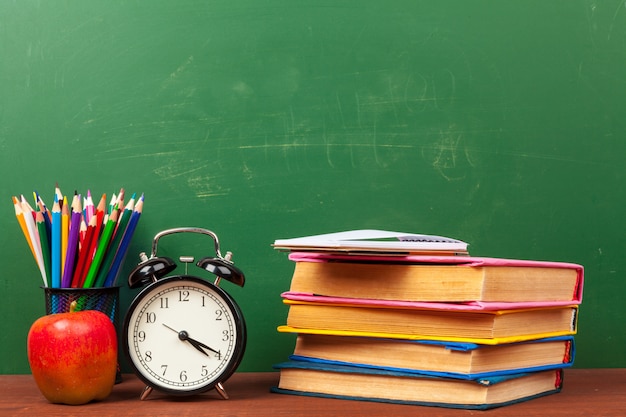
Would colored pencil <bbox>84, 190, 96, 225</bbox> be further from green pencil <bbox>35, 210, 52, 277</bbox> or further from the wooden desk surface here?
the wooden desk surface

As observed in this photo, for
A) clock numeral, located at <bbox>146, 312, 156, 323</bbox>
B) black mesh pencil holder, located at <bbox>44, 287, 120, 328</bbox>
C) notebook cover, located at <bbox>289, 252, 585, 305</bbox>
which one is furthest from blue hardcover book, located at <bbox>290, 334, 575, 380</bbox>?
black mesh pencil holder, located at <bbox>44, 287, 120, 328</bbox>

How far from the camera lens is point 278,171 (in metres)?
1.50

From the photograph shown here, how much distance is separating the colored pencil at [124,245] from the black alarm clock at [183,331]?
0.52 ft

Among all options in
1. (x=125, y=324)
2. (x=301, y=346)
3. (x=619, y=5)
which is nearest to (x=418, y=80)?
(x=619, y=5)

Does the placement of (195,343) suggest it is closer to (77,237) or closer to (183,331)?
(183,331)

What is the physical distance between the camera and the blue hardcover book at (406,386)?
3.72 ft

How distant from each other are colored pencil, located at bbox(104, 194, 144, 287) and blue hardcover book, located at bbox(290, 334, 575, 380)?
13.7 inches

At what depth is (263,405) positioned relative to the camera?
1.15 m

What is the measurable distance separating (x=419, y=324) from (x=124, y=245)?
532mm

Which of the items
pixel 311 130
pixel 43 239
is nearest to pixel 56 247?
pixel 43 239

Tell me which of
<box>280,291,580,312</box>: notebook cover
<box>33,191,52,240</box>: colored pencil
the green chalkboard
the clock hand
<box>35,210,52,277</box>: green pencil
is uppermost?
the green chalkboard

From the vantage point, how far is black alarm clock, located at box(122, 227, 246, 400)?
1.18 metres

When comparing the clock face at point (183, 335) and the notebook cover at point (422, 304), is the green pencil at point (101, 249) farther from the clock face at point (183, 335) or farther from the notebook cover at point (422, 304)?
the notebook cover at point (422, 304)

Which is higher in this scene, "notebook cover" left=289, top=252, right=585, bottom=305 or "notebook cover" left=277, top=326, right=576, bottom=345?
"notebook cover" left=289, top=252, right=585, bottom=305
